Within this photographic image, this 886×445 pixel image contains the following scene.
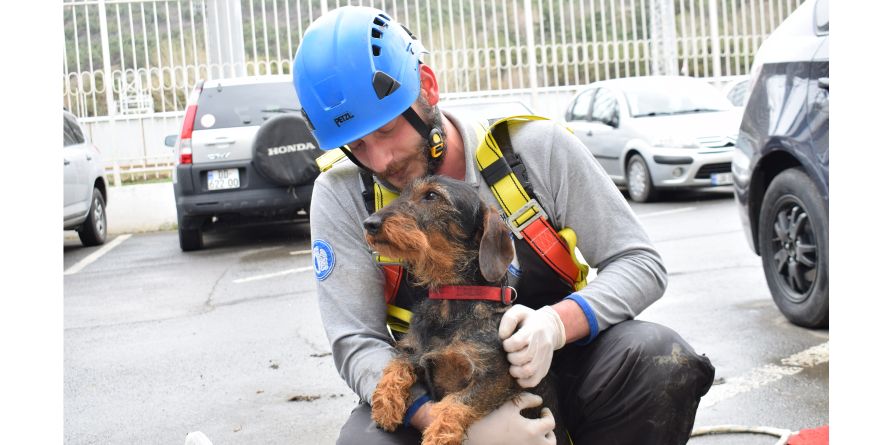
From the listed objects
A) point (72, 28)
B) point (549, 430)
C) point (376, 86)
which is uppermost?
point (72, 28)

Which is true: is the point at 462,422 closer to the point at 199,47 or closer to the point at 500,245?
the point at 500,245

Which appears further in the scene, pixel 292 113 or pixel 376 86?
pixel 292 113

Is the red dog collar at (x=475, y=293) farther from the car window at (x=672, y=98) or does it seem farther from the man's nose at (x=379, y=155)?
the car window at (x=672, y=98)

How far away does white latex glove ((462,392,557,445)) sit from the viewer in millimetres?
2703

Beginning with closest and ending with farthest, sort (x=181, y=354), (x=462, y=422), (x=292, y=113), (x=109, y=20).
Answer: (x=462, y=422)
(x=181, y=354)
(x=292, y=113)
(x=109, y=20)

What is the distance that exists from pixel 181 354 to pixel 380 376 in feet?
13.2

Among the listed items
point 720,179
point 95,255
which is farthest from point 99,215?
point 720,179

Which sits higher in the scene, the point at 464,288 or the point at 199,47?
the point at 199,47

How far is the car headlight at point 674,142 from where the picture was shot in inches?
504

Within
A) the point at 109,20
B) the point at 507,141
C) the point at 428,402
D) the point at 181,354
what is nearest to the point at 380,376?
the point at 428,402

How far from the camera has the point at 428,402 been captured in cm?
282

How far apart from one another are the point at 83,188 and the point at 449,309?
10534 mm

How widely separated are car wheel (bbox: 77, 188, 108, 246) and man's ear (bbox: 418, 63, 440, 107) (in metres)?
10.6
